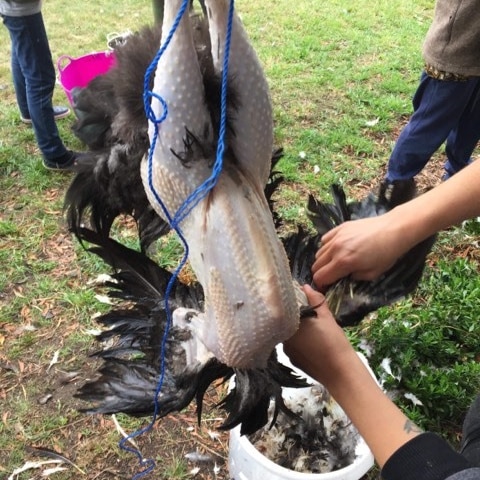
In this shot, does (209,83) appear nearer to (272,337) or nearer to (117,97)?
(117,97)

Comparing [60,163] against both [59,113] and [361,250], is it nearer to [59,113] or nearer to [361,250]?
[59,113]

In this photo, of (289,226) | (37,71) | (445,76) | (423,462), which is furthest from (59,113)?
(423,462)

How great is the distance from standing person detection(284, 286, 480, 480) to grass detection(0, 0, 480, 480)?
2.39ft

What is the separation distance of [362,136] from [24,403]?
2320mm

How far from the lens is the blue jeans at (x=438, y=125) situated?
2.25 metres

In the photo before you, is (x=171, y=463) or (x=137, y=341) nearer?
(x=137, y=341)

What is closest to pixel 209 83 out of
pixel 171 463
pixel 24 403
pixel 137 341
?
pixel 137 341

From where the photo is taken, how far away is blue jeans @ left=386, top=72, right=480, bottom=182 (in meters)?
2.25

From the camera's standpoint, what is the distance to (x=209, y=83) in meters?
0.76

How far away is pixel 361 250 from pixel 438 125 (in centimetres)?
132

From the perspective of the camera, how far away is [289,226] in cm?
262

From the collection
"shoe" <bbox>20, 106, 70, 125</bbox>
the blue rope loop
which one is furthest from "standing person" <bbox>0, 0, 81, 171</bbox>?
the blue rope loop

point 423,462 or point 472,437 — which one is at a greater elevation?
point 423,462

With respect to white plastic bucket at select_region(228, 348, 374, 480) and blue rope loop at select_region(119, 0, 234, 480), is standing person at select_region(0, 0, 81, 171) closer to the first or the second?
white plastic bucket at select_region(228, 348, 374, 480)
